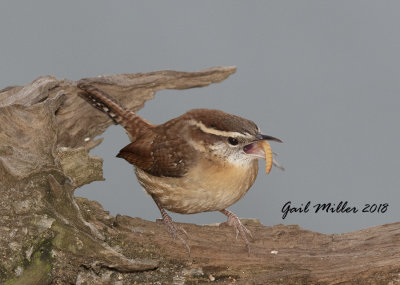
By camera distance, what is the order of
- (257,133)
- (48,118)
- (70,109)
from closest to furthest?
1. (257,133)
2. (48,118)
3. (70,109)

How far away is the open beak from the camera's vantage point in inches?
232

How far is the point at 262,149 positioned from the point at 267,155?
132mm

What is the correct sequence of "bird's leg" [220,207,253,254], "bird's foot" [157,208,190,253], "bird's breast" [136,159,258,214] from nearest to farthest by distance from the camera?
"bird's breast" [136,159,258,214], "bird's foot" [157,208,190,253], "bird's leg" [220,207,253,254]

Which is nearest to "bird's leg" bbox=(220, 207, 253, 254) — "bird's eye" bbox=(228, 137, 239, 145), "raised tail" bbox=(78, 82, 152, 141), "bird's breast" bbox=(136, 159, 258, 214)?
"bird's breast" bbox=(136, 159, 258, 214)

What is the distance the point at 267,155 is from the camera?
5992 mm

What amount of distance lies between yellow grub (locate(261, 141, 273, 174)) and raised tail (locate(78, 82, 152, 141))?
160cm

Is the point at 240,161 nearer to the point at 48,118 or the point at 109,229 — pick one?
the point at 109,229

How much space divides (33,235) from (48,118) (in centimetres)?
148

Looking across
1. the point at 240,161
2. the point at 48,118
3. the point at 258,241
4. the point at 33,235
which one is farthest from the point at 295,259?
the point at 48,118

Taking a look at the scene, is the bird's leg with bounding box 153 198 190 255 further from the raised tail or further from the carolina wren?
the raised tail

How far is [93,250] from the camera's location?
6.04 metres

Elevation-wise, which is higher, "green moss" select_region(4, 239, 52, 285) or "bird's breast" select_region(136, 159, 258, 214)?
"bird's breast" select_region(136, 159, 258, 214)

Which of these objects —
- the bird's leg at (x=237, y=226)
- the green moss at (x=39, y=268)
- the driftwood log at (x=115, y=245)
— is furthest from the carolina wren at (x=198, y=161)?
the green moss at (x=39, y=268)

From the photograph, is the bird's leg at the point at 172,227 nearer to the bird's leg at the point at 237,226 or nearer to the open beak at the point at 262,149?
the bird's leg at the point at 237,226
